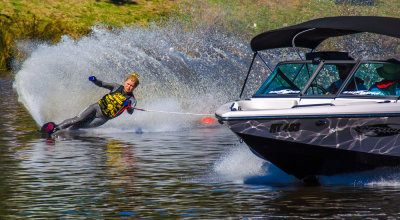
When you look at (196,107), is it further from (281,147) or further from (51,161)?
(281,147)

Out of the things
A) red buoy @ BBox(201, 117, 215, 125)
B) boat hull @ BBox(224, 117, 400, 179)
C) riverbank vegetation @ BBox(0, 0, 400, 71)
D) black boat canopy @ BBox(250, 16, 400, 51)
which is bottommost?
boat hull @ BBox(224, 117, 400, 179)

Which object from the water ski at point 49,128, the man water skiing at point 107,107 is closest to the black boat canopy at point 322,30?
the man water skiing at point 107,107

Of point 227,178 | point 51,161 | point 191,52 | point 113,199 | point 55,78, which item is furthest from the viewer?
point 191,52

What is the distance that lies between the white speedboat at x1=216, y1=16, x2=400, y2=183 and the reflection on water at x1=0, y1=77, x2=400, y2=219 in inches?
16.5

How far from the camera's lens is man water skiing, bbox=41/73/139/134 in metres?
18.4

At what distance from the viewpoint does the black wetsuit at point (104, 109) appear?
18469 millimetres

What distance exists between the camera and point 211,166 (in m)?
13.4

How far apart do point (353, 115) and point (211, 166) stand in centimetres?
318

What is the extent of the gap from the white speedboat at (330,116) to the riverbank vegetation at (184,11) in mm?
43696

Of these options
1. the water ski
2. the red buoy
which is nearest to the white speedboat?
the water ski

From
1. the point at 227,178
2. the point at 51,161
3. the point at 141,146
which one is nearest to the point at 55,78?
the point at 141,146

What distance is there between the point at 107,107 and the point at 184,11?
1987 inches

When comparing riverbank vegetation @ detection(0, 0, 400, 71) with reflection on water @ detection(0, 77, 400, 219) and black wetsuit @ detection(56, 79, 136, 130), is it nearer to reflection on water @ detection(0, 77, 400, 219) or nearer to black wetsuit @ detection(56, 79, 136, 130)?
black wetsuit @ detection(56, 79, 136, 130)

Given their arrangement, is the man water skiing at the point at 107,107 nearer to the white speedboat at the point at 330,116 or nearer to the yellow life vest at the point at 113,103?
the yellow life vest at the point at 113,103
